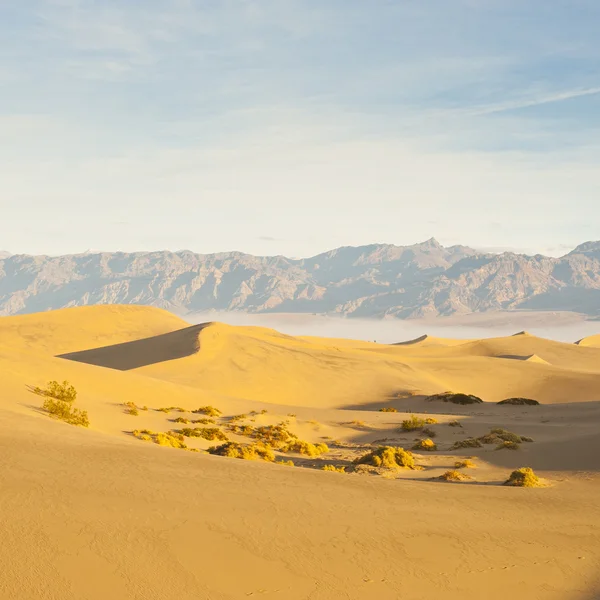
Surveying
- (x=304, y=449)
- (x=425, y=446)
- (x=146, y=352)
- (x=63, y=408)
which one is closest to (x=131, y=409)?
(x=63, y=408)

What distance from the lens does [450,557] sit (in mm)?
7910

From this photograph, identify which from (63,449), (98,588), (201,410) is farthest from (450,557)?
(201,410)

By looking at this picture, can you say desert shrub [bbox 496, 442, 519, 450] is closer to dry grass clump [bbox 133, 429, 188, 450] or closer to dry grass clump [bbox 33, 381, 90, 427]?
dry grass clump [bbox 133, 429, 188, 450]

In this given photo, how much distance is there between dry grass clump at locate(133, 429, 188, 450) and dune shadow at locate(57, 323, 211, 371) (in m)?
26.2

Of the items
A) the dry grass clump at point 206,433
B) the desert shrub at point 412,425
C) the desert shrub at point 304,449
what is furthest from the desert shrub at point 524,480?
the desert shrub at point 412,425

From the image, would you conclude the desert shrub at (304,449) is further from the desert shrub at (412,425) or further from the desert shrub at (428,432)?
the desert shrub at (412,425)

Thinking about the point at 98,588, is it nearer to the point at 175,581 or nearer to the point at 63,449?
the point at 175,581

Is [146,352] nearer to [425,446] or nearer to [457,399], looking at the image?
[457,399]

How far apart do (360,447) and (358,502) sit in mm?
12324

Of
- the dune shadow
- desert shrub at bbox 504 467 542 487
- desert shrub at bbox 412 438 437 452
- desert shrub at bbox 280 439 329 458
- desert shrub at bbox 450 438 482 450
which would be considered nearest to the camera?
desert shrub at bbox 504 467 542 487

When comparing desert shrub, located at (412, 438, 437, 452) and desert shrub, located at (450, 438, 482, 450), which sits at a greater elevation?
desert shrub, located at (450, 438, 482, 450)

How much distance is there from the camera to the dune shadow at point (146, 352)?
48.6 meters

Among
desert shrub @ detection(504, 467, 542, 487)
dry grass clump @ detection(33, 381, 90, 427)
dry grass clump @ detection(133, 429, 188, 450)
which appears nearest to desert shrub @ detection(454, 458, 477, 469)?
desert shrub @ detection(504, 467, 542, 487)

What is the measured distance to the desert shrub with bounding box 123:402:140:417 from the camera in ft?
75.6
